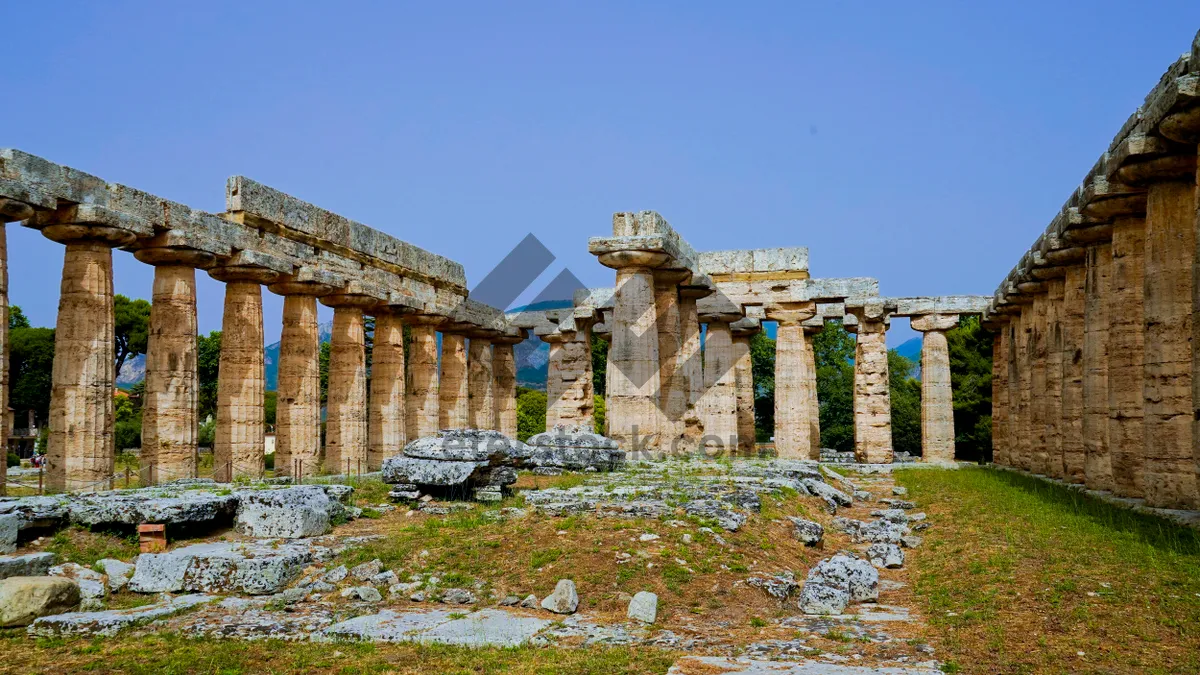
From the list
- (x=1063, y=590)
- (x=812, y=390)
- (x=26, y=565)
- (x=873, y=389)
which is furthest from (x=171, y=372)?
(x=873, y=389)

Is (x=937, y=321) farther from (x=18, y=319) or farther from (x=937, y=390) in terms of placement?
(x=18, y=319)

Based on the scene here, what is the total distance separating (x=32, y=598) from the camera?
34.4ft

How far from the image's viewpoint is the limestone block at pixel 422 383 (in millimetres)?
36062

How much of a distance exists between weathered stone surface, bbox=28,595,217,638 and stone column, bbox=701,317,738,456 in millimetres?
22921

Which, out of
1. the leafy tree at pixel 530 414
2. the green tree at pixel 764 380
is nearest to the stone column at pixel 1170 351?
the leafy tree at pixel 530 414

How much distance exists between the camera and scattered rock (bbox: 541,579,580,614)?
10.9m

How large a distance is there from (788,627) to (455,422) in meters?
29.5

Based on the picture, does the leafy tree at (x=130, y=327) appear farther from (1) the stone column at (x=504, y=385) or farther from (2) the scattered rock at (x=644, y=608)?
(2) the scattered rock at (x=644, y=608)

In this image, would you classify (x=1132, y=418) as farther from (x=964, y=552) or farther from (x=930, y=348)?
(x=930, y=348)

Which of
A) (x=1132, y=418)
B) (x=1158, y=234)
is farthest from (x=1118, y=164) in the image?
(x=1132, y=418)

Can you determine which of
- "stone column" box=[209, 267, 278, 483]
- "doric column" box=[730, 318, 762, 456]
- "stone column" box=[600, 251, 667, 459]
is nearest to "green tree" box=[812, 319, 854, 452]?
"doric column" box=[730, 318, 762, 456]

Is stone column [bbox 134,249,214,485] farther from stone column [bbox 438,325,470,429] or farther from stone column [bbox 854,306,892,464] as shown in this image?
stone column [bbox 854,306,892,464]

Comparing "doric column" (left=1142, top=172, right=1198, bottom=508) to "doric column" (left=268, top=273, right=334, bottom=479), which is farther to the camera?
"doric column" (left=268, top=273, right=334, bottom=479)

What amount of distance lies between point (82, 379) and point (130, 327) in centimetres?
5132
